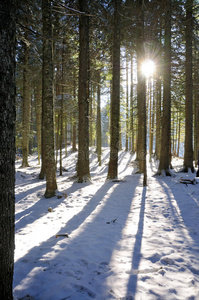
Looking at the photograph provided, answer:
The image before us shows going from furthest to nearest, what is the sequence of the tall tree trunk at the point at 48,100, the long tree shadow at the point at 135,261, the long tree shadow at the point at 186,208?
the tall tree trunk at the point at 48,100 → the long tree shadow at the point at 186,208 → the long tree shadow at the point at 135,261

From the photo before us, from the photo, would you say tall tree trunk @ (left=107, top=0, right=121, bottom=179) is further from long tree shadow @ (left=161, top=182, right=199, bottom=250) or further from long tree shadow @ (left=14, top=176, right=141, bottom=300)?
long tree shadow @ (left=14, top=176, right=141, bottom=300)

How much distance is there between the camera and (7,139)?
1791 mm

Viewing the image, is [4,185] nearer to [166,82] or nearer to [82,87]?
[82,87]

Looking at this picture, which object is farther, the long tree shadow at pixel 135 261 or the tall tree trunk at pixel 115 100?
the tall tree trunk at pixel 115 100

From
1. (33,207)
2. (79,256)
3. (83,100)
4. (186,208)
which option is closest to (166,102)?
(83,100)

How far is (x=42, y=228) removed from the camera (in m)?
4.28

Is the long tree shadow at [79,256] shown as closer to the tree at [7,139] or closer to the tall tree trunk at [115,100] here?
the tree at [7,139]

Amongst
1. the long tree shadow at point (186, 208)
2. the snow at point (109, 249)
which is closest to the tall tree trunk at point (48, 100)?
the snow at point (109, 249)

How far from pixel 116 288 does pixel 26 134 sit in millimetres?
14774

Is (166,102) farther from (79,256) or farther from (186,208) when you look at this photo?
(79,256)

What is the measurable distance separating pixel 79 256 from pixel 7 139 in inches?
95.5

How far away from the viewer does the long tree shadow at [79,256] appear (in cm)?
234

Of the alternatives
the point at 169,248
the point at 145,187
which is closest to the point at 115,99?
the point at 145,187

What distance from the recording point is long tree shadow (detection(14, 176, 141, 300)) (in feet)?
7.67
